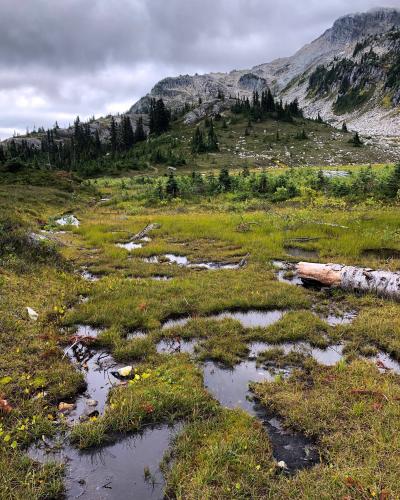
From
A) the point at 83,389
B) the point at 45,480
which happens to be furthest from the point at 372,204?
the point at 45,480

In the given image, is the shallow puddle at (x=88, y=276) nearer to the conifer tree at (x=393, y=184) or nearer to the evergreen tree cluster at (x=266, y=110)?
the conifer tree at (x=393, y=184)

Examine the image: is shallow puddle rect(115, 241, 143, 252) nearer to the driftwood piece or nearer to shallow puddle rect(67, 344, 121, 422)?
the driftwood piece

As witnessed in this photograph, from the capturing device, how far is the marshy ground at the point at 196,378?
5.40 metres

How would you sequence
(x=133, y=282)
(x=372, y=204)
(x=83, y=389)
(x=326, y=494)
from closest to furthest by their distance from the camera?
(x=326, y=494) → (x=83, y=389) → (x=133, y=282) → (x=372, y=204)

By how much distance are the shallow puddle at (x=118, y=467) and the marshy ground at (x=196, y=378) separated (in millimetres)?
22

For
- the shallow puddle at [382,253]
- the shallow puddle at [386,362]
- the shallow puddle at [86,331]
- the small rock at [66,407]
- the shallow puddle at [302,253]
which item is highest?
the shallow puddle at [382,253]

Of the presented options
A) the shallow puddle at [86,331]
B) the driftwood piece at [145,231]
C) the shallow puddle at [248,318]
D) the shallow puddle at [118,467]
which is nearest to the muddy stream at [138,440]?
the shallow puddle at [118,467]

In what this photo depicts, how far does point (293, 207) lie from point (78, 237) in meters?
15.1

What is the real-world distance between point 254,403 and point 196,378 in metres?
1.24

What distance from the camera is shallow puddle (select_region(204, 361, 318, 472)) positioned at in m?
5.79

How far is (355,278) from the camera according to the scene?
11.8 m

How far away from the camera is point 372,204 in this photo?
25250mm

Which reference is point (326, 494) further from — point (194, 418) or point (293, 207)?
point (293, 207)

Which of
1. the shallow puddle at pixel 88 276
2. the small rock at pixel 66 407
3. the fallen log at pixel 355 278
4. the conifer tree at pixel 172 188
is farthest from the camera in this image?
the conifer tree at pixel 172 188
